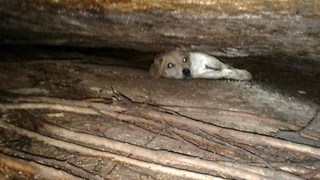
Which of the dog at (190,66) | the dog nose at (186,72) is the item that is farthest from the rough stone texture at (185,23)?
the dog nose at (186,72)

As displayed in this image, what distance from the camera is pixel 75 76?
11.8 feet

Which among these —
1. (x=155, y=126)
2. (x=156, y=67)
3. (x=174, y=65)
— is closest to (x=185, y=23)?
(x=174, y=65)

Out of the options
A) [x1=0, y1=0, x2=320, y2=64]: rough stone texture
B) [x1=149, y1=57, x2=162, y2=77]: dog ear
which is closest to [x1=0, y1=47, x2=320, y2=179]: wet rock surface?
[x1=149, y1=57, x2=162, y2=77]: dog ear

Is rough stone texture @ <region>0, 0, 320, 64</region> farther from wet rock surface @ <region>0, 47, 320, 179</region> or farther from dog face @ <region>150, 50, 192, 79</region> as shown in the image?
wet rock surface @ <region>0, 47, 320, 179</region>

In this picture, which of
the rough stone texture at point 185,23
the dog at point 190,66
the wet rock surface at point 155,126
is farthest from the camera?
the dog at point 190,66

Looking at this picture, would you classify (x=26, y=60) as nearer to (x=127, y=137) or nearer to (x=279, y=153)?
(x=127, y=137)

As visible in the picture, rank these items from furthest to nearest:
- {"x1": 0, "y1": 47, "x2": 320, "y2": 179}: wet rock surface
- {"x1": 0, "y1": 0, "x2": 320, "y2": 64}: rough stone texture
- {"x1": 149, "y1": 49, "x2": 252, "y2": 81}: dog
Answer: {"x1": 149, "y1": 49, "x2": 252, "y2": 81}: dog
{"x1": 0, "y1": 0, "x2": 320, "y2": 64}: rough stone texture
{"x1": 0, "y1": 47, "x2": 320, "y2": 179}: wet rock surface

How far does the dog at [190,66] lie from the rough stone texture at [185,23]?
0.10 metres

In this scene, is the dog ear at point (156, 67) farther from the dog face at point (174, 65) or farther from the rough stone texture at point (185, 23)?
the rough stone texture at point (185, 23)

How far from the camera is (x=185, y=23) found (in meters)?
3.25

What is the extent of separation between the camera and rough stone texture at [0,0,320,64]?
9.92 ft

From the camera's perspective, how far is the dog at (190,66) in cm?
342

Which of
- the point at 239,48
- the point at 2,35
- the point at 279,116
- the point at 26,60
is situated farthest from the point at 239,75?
the point at 2,35

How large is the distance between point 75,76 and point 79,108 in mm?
721
